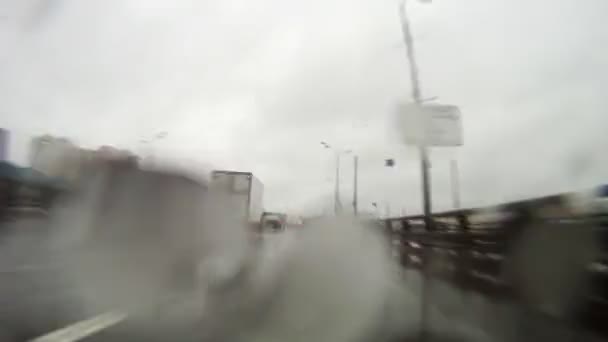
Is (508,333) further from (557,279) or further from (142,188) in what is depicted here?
(142,188)

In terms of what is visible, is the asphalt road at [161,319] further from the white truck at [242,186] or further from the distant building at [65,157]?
the white truck at [242,186]

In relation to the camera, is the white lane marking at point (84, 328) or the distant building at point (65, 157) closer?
the white lane marking at point (84, 328)

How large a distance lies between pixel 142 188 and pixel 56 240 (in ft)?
8.75

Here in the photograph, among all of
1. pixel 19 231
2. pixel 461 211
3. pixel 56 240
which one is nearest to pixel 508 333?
pixel 461 211

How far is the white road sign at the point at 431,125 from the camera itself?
16.6 metres

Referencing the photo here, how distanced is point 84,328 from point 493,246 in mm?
5725

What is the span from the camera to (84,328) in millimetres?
Result: 5582

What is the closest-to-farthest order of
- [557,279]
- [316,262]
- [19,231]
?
[557,279] → [316,262] → [19,231]

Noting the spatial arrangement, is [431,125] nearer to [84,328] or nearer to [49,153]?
[49,153]

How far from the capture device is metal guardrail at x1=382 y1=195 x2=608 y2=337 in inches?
189

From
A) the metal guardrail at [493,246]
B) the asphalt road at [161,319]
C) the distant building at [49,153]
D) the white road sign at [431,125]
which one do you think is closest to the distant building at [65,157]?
the distant building at [49,153]

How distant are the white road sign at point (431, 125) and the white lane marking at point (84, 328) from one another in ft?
38.9

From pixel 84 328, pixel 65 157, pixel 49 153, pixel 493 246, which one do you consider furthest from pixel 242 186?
pixel 84 328

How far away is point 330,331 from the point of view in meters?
6.02
